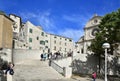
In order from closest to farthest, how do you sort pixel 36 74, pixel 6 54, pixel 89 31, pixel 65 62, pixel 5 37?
pixel 36 74 → pixel 65 62 → pixel 6 54 → pixel 5 37 → pixel 89 31

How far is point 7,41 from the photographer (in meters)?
53.5

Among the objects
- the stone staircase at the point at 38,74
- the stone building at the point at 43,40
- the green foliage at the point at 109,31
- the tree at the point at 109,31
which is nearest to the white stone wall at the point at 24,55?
the tree at the point at 109,31

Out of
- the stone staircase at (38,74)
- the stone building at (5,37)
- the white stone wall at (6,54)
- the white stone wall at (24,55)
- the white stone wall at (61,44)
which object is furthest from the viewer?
the white stone wall at (61,44)

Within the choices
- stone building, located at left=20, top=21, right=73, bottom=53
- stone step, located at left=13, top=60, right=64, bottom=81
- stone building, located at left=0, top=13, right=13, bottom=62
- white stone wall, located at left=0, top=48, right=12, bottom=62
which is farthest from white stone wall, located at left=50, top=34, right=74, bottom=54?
stone step, located at left=13, top=60, right=64, bottom=81

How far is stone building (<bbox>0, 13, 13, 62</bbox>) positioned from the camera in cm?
4711

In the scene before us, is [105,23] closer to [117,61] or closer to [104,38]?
[104,38]

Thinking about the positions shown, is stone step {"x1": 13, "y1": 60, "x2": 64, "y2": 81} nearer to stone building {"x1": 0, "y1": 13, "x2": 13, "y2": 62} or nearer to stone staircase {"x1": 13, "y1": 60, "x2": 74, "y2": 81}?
stone staircase {"x1": 13, "y1": 60, "x2": 74, "y2": 81}

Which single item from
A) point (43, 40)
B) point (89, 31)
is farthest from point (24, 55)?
point (43, 40)

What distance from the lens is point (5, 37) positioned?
52.3 meters

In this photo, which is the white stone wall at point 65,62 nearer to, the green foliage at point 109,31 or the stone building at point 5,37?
the green foliage at point 109,31

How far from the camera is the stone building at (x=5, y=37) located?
47.1 metres

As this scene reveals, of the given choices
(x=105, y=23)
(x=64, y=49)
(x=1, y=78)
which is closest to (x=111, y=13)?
(x=105, y=23)

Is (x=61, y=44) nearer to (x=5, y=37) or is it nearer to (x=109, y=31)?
(x=5, y=37)

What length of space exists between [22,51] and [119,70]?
17.3 metres
